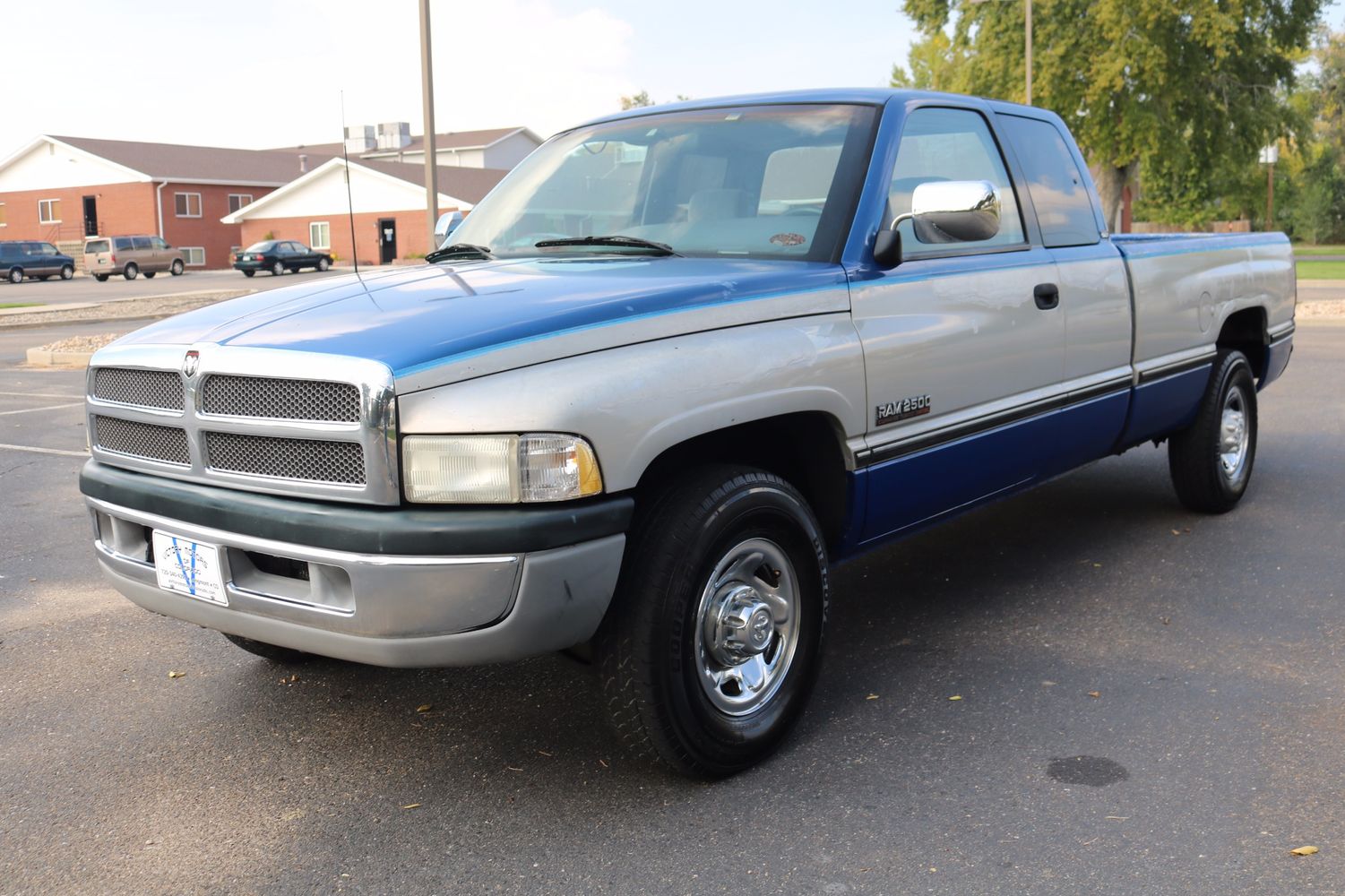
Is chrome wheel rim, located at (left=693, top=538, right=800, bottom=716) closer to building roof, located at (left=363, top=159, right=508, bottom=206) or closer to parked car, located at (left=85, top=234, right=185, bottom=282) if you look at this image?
parked car, located at (left=85, top=234, right=185, bottom=282)

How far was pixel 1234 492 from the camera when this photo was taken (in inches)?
258

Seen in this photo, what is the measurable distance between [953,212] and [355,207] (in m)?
57.8

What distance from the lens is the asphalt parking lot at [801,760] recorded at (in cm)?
305

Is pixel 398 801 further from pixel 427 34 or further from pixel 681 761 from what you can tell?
pixel 427 34

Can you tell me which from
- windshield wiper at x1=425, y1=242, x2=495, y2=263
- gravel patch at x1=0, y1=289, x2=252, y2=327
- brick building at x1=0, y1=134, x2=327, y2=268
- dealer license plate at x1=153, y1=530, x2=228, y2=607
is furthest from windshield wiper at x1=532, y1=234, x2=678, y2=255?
brick building at x1=0, y1=134, x2=327, y2=268

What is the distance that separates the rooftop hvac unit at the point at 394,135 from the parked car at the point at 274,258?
17.5 feet

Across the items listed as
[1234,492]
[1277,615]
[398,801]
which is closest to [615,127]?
[398,801]

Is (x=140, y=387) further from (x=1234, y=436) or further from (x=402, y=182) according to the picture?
(x=402, y=182)

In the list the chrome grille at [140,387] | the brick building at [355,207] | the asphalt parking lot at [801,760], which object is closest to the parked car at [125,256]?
the brick building at [355,207]

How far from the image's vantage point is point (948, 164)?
4641mm

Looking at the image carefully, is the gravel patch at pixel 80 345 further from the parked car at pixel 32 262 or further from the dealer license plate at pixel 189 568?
the parked car at pixel 32 262

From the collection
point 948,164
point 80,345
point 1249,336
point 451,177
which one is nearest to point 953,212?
point 948,164

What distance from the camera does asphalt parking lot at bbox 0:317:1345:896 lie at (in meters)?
3.05

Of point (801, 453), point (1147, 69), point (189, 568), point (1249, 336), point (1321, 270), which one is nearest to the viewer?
point (189, 568)
